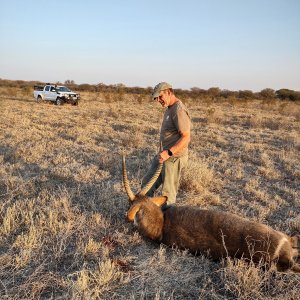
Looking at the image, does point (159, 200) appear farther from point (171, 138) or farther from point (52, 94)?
point (52, 94)

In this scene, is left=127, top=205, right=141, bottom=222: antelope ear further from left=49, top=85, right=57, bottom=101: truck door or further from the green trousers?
left=49, top=85, right=57, bottom=101: truck door

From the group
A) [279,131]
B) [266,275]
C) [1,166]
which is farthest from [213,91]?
[266,275]

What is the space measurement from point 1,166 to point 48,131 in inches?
196

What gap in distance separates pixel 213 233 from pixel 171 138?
5.48ft

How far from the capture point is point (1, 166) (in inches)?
327

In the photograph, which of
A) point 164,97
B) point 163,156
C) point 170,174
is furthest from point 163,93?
Answer: point 170,174

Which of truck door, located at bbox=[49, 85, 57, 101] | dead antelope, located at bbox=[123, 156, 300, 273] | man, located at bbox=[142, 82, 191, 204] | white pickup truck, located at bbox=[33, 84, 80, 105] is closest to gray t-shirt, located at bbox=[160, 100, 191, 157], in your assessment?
man, located at bbox=[142, 82, 191, 204]

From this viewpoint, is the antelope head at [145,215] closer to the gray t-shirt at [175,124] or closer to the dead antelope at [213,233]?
the dead antelope at [213,233]

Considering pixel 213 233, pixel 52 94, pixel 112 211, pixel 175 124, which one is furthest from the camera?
pixel 52 94

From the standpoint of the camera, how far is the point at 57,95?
26.8 metres

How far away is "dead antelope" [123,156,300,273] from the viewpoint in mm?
3910

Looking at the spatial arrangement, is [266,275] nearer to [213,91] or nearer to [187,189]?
[187,189]

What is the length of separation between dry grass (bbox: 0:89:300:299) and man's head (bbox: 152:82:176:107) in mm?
1866

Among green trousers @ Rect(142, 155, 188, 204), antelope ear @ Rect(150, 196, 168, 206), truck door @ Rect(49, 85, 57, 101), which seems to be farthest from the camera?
truck door @ Rect(49, 85, 57, 101)
